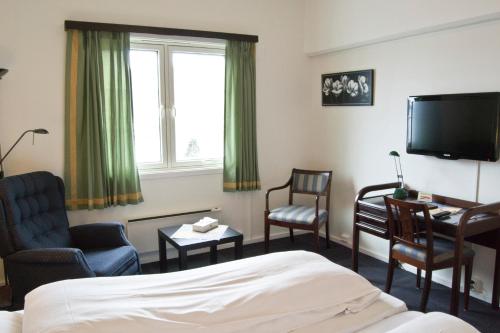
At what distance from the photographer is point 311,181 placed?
434 cm

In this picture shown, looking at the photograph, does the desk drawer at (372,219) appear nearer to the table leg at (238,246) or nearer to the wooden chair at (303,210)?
the wooden chair at (303,210)

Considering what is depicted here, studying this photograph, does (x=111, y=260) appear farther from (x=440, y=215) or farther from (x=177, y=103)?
(x=440, y=215)

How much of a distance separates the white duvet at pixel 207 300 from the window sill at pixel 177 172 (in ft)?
6.41

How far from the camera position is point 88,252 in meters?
3.09

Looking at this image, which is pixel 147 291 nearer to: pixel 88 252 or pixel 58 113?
pixel 88 252

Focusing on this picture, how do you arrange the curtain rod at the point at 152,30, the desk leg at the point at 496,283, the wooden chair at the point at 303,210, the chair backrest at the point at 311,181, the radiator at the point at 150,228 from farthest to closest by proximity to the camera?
1. the chair backrest at the point at 311,181
2. the wooden chair at the point at 303,210
3. the radiator at the point at 150,228
4. the curtain rod at the point at 152,30
5. the desk leg at the point at 496,283

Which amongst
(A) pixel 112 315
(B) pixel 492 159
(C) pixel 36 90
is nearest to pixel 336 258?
(B) pixel 492 159

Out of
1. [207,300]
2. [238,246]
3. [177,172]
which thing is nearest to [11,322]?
[207,300]

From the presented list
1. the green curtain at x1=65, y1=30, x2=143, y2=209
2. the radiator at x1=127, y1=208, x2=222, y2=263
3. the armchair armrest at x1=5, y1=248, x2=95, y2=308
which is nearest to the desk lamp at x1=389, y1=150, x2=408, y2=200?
the radiator at x1=127, y1=208, x2=222, y2=263

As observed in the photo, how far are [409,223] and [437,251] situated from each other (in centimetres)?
27

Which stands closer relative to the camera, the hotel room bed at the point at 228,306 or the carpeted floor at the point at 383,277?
the hotel room bed at the point at 228,306

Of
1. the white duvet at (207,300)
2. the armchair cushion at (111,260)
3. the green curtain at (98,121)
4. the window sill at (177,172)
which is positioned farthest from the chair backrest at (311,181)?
the white duvet at (207,300)

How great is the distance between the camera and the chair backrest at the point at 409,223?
→ 2.73 meters

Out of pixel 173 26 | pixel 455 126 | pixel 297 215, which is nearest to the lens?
pixel 455 126
